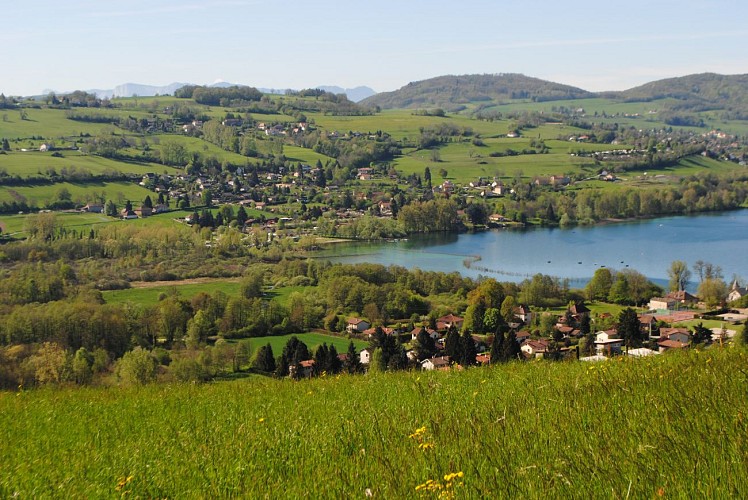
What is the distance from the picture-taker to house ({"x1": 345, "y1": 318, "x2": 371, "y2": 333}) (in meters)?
33.9

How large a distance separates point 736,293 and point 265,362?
2766 cm

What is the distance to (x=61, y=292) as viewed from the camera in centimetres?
3812

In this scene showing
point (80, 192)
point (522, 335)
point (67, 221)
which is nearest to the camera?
point (522, 335)

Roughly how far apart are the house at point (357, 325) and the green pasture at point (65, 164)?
54650 mm

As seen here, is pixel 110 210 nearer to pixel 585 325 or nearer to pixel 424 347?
pixel 585 325

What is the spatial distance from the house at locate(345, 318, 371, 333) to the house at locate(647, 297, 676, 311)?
15.8 meters

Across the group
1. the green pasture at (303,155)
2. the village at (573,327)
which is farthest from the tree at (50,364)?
the green pasture at (303,155)

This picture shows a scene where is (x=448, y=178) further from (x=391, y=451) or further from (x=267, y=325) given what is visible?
(x=391, y=451)

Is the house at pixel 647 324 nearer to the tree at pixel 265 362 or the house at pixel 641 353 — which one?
the tree at pixel 265 362

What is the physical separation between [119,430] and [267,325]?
1146 inches

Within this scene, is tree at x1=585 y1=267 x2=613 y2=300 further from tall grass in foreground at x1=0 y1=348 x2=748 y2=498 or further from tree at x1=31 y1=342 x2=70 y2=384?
tall grass in foreground at x1=0 y1=348 x2=748 y2=498

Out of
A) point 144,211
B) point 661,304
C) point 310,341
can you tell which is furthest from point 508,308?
point 144,211

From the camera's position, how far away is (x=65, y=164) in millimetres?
80500

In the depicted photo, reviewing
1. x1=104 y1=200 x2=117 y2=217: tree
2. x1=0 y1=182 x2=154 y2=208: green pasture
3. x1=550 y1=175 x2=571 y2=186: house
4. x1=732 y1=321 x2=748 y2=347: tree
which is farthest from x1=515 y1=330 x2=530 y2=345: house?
x1=550 y1=175 x2=571 y2=186: house
